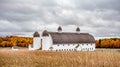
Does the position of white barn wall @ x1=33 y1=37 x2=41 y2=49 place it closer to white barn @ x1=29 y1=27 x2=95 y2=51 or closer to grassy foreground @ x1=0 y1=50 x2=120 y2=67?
white barn @ x1=29 y1=27 x2=95 y2=51

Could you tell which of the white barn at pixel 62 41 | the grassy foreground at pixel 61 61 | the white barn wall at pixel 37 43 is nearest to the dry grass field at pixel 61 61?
the grassy foreground at pixel 61 61

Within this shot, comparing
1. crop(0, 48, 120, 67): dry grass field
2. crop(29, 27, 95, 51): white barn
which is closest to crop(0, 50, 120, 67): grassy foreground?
crop(0, 48, 120, 67): dry grass field

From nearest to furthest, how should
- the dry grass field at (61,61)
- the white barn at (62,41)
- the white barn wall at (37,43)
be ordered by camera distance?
the dry grass field at (61,61)
the white barn at (62,41)
the white barn wall at (37,43)

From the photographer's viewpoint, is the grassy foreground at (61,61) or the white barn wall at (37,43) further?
the white barn wall at (37,43)

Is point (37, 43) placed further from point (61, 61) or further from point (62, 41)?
point (61, 61)

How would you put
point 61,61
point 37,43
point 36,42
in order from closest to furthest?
point 61,61
point 37,43
point 36,42

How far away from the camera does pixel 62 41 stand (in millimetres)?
58938

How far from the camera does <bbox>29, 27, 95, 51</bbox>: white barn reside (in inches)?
2248

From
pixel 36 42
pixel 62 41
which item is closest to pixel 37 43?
pixel 36 42

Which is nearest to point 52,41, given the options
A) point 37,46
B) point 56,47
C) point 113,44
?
point 56,47

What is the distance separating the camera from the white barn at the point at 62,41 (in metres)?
57.1

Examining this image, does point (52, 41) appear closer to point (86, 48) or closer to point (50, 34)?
point (50, 34)

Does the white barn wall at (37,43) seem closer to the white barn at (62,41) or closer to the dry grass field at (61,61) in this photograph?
the white barn at (62,41)

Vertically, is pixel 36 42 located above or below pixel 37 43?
above
